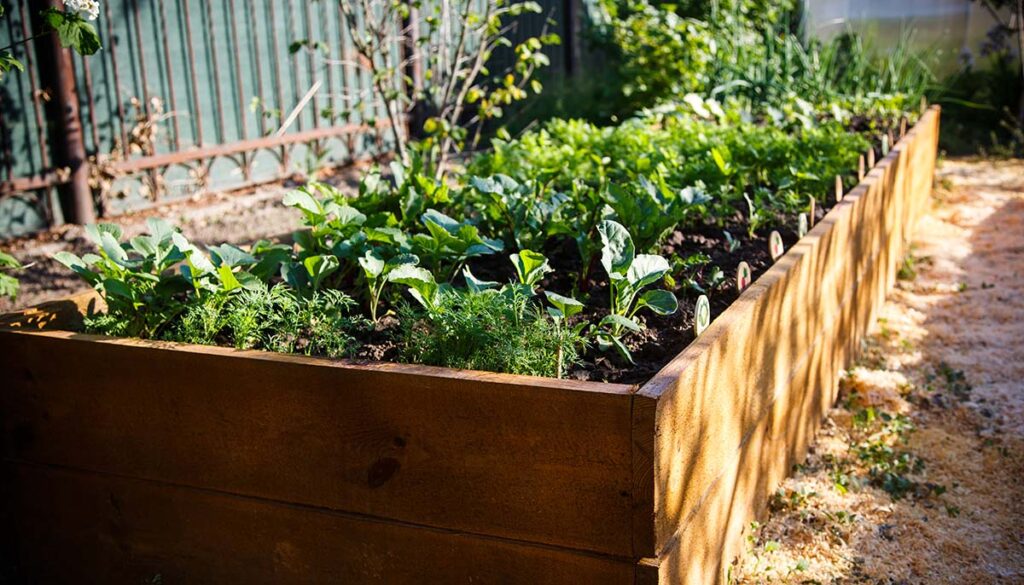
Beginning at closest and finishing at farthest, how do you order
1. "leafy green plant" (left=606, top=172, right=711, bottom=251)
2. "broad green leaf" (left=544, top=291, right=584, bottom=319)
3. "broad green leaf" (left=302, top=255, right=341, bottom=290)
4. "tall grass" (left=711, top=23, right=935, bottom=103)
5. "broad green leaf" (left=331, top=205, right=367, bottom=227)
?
1. "broad green leaf" (left=544, top=291, right=584, bottom=319)
2. "broad green leaf" (left=302, top=255, right=341, bottom=290)
3. "broad green leaf" (left=331, top=205, right=367, bottom=227)
4. "leafy green plant" (left=606, top=172, right=711, bottom=251)
5. "tall grass" (left=711, top=23, right=935, bottom=103)

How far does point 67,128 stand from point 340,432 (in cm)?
392

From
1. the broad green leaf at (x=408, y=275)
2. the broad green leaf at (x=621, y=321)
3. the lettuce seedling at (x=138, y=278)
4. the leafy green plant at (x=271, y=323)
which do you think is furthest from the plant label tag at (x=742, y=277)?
the lettuce seedling at (x=138, y=278)

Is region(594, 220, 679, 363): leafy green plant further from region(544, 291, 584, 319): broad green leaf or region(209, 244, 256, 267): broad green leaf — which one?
region(209, 244, 256, 267): broad green leaf

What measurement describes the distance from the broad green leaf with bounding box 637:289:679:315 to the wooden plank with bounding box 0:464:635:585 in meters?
0.80

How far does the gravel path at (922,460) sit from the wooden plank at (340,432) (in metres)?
0.85

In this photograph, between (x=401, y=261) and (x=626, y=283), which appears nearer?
(x=626, y=283)

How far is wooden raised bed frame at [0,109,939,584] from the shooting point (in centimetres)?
201

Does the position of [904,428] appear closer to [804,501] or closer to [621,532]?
[804,501]

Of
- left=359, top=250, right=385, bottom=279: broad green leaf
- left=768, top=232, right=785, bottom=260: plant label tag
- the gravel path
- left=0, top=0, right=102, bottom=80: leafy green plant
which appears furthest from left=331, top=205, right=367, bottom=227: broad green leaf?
the gravel path

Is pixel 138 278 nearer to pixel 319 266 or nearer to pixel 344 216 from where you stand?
pixel 319 266

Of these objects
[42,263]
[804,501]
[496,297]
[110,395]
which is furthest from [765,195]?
[42,263]

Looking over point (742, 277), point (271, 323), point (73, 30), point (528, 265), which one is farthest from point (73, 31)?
point (742, 277)

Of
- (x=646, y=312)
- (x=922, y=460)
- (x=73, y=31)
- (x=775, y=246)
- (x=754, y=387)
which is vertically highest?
(x=73, y=31)

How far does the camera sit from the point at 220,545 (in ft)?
7.86
